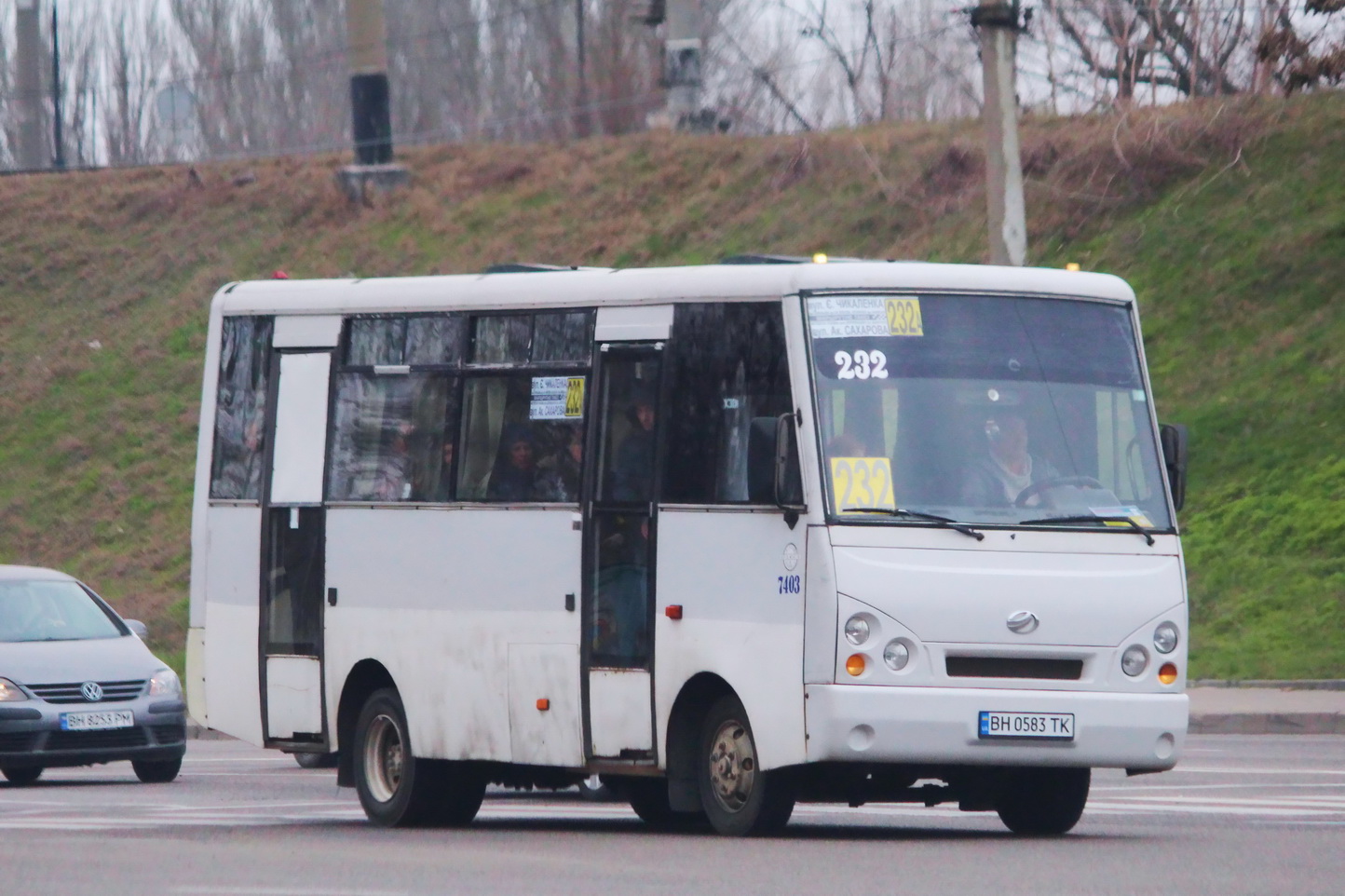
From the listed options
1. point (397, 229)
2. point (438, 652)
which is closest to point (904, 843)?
point (438, 652)

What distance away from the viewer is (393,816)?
1384 centimetres

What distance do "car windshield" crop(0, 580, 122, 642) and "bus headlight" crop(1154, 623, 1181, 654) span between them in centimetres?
1045

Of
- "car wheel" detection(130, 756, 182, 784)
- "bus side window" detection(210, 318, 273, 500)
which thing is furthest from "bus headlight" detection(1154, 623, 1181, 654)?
"car wheel" detection(130, 756, 182, 784)

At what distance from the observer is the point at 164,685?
62.5 ft

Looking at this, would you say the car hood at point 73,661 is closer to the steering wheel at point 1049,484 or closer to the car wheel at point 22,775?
the car wheel at point 22,775

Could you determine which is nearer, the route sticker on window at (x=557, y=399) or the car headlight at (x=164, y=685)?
the route sticker on window at (x=557, y=399)

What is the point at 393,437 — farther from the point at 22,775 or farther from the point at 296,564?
the point at 22,775

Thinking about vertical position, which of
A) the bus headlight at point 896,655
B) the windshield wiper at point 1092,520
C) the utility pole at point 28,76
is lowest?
the bus headlight at point 896,655

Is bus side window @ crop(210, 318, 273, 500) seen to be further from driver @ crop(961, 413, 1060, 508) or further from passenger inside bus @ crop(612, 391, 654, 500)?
driver @ crop(961, 413, 1060, 508)

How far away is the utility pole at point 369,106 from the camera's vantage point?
166 feet

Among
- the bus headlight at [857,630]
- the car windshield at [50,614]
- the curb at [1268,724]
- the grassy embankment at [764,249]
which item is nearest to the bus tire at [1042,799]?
the bus headlight at [857,630]

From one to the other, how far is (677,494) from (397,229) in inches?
1514

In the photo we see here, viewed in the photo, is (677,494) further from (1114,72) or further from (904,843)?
(1114,72)

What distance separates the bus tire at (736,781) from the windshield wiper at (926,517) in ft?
3.83
